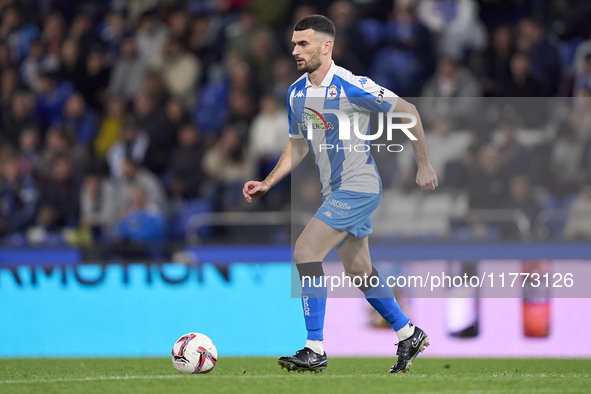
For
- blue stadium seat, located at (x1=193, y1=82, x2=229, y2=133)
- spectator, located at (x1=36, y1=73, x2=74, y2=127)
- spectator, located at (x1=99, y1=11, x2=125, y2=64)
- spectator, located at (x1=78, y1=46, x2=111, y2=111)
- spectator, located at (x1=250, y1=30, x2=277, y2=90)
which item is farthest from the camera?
spectator, located at (x1=99, y1=11, x2=125, y2=64)

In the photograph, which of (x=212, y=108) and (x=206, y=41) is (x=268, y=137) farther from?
(x=206, y=41)

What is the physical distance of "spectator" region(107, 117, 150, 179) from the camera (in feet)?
37.3

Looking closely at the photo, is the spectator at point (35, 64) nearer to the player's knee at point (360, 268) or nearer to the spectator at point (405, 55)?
the spectator at point (405, 55)

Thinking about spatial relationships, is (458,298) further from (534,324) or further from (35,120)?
(35,120)

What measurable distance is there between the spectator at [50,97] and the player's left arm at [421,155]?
794 centimetres

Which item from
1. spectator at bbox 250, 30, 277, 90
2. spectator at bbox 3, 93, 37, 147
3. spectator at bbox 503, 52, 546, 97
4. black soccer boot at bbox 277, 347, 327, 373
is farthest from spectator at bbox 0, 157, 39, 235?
black soccer boot at bbox 277, 347, 327, 373

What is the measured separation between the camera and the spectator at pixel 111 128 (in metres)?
12.1

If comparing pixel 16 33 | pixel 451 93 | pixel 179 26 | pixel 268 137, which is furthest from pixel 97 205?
pixel 16 33

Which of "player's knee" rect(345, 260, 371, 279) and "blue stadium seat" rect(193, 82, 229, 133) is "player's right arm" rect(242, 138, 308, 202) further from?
"blue stadium seat" rect(193, 82, 229, 133)

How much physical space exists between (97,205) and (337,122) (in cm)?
526

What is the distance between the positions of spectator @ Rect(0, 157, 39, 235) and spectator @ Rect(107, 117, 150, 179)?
1.05 metres

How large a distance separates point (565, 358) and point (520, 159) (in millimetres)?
2137

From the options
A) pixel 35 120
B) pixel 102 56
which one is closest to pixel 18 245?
pixel 35 120

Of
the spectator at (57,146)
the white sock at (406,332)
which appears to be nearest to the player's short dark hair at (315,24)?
the white sock at (406,332)
